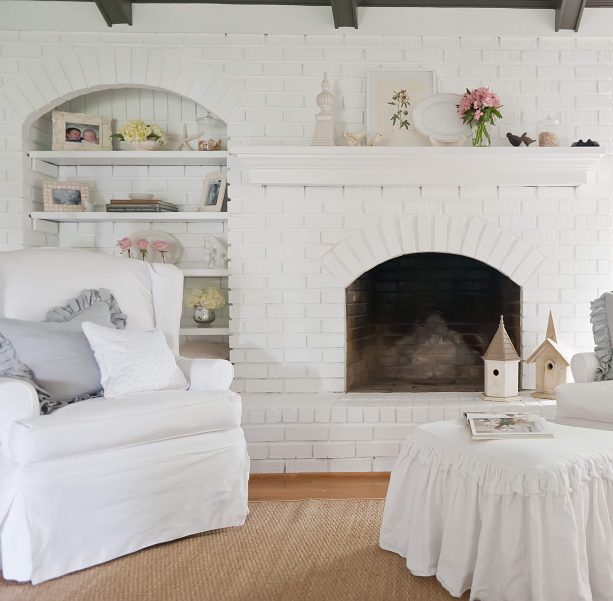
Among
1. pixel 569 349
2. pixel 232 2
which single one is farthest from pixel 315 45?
pixel 569 349

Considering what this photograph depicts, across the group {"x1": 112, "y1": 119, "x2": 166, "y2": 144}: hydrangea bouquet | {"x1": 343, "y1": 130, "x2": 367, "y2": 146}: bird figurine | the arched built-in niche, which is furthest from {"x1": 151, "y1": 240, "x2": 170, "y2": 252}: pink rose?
{"x1": 343, "y1": 130, "x2": 367, "y2": 146}: bird figurine

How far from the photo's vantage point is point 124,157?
422cm

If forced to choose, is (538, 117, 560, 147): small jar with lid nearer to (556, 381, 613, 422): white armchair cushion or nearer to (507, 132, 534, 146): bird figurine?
(507, 132, 534, 146): bird figurine

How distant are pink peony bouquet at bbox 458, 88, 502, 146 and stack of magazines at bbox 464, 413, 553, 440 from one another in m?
1.99

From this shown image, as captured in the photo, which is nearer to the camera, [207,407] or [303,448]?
[207,407]

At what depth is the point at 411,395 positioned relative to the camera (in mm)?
4047

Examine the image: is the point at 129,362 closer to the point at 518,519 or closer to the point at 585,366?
the point at 518,519

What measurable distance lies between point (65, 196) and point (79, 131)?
1.32 feet

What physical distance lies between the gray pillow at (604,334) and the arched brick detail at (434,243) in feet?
2.21

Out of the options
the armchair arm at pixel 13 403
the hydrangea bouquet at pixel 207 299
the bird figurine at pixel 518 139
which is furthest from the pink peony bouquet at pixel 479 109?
the armchair arm at pixel 13 403

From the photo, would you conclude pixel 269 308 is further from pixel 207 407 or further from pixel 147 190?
pixel 207 407

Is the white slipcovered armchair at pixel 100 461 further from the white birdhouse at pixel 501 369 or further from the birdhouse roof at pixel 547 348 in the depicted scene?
the birdhouse roof at pixel 547 348

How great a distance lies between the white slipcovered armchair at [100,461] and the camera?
2.27 metres

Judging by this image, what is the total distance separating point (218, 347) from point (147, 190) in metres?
1.08
